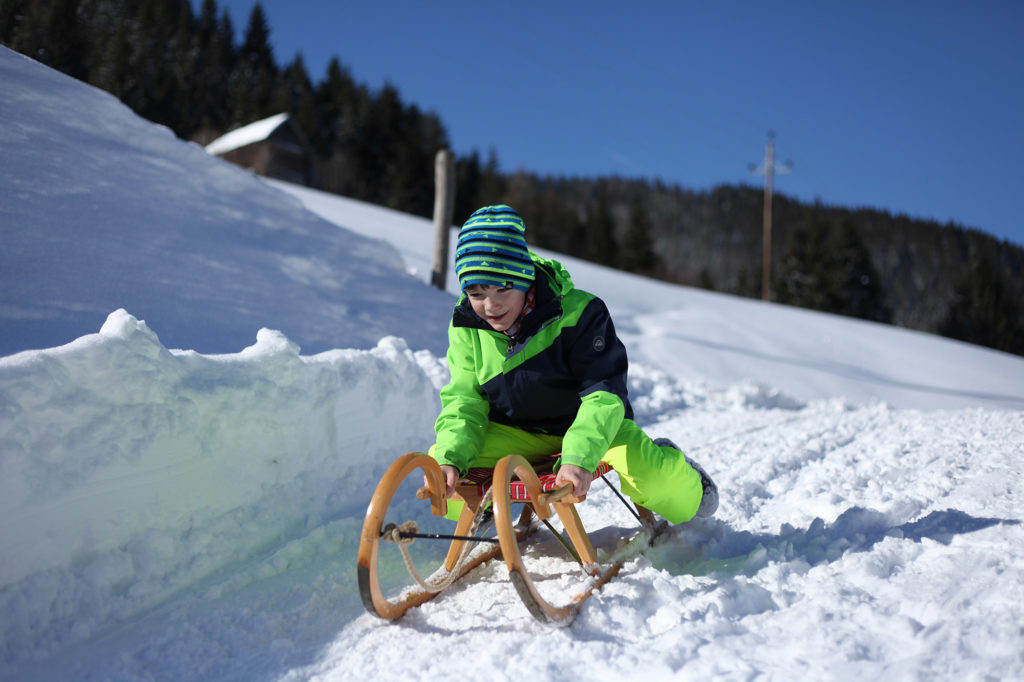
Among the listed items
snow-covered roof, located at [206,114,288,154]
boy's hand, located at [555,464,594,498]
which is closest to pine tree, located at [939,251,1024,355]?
snow-covered roof, located at [206,114,288,154]

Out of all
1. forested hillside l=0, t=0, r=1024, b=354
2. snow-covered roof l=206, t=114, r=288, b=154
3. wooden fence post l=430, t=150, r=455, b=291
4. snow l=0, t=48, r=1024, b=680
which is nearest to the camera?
snow l=0, t=48, r=1024, b=680

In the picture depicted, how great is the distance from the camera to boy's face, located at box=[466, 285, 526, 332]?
213 cm

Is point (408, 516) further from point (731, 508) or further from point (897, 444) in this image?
point (897, 444)

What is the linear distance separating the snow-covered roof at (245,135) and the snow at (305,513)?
1628cm

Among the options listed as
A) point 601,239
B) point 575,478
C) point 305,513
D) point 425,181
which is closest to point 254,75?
point 425,181

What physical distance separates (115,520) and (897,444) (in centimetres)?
391

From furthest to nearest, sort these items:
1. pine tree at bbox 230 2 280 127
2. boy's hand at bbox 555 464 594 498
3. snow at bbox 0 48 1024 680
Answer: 1. pine tree at bbox 230 2 280 127
2. boy's hand at bbox 555 464 594 498
3. snow at bbox 0 48 1024 680

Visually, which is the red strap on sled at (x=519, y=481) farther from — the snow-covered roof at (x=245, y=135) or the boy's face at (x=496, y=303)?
the snow-covered roof at (x=245, y=135)

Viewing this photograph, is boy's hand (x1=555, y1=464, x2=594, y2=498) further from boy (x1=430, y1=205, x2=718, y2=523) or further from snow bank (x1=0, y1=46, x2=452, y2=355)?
snow bank (x1=0, y1=46, x2=452, y2=355)

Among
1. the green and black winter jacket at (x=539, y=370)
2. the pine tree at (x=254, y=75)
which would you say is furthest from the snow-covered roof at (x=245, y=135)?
the green and black winter jacket at (x=539, y=370)

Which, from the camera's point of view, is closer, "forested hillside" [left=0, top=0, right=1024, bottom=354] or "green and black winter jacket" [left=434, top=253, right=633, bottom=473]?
"green and black winter jacket" [left=434, top=253, right=633, bottom=473]

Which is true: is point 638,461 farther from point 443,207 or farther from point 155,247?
point 443,207

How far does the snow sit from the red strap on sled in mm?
317

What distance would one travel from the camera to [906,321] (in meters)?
50.2
